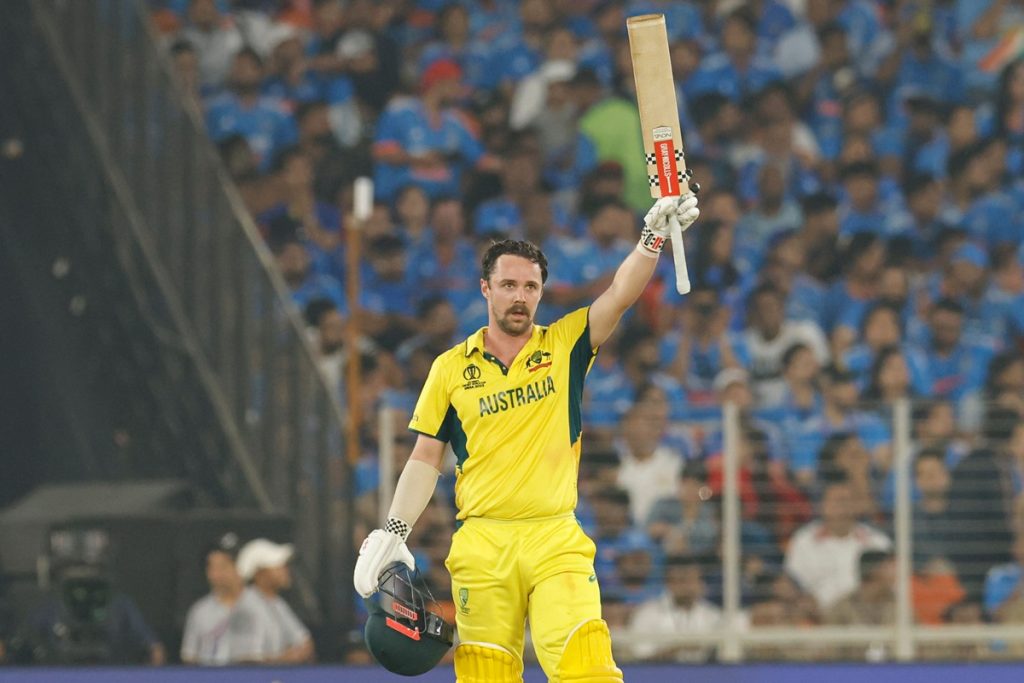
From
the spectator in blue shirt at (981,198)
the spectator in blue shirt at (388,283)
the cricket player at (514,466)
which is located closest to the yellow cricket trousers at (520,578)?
the cricket player at (514,466)

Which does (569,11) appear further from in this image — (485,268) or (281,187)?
(485,268)

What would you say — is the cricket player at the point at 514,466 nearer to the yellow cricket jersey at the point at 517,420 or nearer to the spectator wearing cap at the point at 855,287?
the yellow cricket jersey at the point at 517,420

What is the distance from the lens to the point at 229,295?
1194 cm

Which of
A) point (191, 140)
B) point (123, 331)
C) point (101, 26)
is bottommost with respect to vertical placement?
point (123, 331)

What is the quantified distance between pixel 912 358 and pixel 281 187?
474 cm

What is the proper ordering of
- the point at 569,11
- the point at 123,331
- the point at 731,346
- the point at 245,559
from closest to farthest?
the point at 245,559
the point at 123,331
the point at 731,346
the point at 569,11

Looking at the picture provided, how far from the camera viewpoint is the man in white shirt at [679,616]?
38.2 ft

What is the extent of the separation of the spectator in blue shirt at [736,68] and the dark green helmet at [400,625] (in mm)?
8299

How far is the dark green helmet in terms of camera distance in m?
7.23

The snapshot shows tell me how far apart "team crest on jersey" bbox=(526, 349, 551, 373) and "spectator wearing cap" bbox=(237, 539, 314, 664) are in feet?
14.5

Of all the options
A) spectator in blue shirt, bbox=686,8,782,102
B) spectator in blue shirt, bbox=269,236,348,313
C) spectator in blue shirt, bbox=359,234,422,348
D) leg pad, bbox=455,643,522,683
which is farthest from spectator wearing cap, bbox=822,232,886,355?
leg pad, bbox=455,643,522,683

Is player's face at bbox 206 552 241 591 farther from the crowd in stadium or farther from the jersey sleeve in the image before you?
the jersey sleeve

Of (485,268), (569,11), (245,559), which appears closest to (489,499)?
(485,268)

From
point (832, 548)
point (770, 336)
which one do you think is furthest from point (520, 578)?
point (770, 336)
